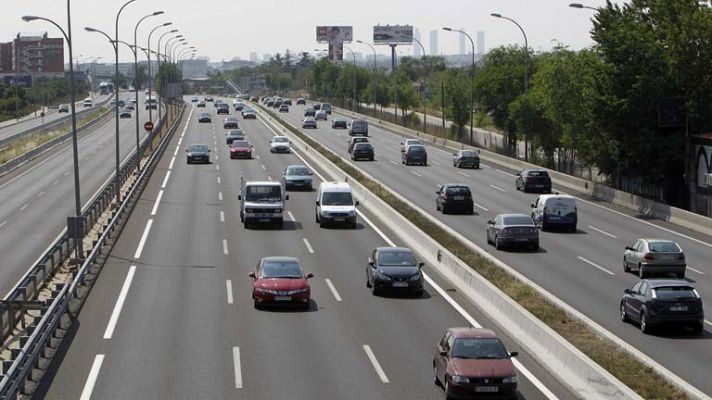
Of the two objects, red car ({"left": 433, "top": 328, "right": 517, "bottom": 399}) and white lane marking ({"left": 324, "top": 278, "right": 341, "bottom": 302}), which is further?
white lane marking ({"left": 324, "top": 278, "right": 341, "bottom": 302})

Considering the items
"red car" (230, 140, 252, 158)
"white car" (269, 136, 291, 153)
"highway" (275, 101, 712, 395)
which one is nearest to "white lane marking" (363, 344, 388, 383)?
"highway" (275, 101, 712, 395)

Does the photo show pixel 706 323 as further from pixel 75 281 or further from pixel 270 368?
pixel 75 281

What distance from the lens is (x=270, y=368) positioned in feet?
76.0

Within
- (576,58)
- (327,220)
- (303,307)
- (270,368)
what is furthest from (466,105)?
(270,368)

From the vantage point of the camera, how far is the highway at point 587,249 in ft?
86.8

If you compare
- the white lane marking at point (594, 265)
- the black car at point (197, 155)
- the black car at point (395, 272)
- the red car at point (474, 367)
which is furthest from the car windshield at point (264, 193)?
the black car at point (197, 155)

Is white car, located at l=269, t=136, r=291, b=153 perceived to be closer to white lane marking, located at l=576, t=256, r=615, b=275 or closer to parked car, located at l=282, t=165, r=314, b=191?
parked car, located at l=282, t=165, r=314, b=191

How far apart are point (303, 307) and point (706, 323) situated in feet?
33.8

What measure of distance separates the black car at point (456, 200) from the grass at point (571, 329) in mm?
8222

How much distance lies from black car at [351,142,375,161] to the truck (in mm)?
32865

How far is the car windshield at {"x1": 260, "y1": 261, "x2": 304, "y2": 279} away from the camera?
30908 mm

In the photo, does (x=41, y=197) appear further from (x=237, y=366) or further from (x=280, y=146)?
(x=237, y=366)

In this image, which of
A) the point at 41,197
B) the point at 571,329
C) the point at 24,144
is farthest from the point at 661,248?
the point at 24,144

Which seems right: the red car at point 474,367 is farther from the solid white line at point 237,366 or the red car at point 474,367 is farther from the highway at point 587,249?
the highway at point 587,249
